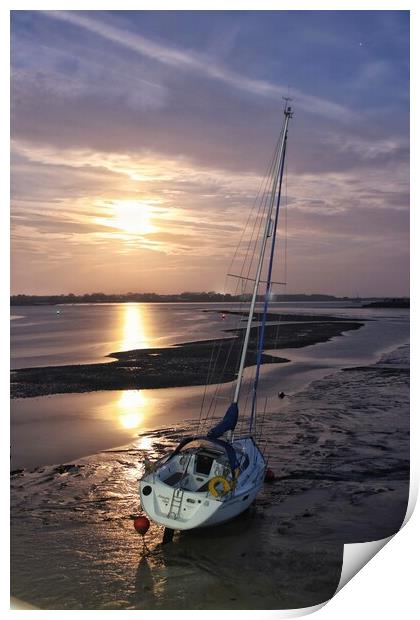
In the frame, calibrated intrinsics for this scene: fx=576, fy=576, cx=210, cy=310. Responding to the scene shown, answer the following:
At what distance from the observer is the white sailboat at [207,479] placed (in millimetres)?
8680

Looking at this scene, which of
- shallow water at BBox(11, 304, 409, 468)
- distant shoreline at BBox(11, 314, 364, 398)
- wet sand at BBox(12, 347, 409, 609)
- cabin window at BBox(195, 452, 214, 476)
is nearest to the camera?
wet sand at BBox(12, 347, 409, 609)

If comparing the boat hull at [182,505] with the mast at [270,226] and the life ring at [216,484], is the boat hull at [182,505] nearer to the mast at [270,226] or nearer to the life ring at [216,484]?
the life ring at [216,484]

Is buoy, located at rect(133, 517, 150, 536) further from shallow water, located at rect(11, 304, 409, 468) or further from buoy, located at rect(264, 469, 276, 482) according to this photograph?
shallow water, located at rect(11, 304, 409, 468)

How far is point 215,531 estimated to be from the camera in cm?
951

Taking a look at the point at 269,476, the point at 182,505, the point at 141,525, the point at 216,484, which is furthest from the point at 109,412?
the point at 182,505

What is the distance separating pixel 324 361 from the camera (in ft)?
98.2

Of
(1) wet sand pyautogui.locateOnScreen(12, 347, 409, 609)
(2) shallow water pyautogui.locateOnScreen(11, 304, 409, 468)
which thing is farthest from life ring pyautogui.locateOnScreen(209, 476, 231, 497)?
(2) shallow water pyautogui.locateOnScreen(11, 304, 409, 468)

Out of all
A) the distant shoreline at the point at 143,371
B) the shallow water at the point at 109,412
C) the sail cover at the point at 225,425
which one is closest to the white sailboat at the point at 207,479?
the sail cover at the point at 225,425

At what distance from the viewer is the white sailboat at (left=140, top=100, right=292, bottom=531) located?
868cm

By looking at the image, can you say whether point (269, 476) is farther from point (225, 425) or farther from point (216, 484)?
point (216, 484)

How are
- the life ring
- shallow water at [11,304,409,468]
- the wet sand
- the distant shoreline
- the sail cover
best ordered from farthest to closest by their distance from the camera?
the distant shoreline, shallow water at [11,304,409,468], the sail cover, the life ring, the wet sand

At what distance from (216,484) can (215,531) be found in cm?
97

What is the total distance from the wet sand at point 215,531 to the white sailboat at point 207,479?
0.55m

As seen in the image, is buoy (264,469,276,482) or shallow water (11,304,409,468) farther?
shallow water (11,304,409,468)
